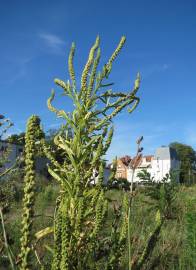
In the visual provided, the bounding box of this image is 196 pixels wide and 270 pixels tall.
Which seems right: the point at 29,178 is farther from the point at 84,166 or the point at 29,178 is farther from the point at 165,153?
the point at 165,153

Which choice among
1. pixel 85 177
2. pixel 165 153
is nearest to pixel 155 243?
pixel 85 177

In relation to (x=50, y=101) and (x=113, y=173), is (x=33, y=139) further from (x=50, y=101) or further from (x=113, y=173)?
(x=50, y=101)

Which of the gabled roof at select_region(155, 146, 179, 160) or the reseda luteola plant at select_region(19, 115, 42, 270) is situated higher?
the gabled roof at select_region(155, 146, 179, 160)

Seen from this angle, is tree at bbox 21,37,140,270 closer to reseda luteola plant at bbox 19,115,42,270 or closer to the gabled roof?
reseda luteola plant at bbox 19,115,42,270

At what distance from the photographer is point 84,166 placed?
2723mm

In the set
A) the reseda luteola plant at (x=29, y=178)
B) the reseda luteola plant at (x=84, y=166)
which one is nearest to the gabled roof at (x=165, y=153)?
the reseda luteola plant at (x=84, y=166)

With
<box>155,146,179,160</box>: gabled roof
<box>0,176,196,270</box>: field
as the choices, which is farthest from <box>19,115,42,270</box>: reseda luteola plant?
<box>155,146,179,160</box>: gabled roof

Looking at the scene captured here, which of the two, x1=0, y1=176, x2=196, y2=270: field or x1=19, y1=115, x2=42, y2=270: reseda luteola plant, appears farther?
x1=0, y1=176, x2=196, y2=270: field

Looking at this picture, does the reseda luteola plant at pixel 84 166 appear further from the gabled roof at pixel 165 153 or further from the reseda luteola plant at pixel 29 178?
the gabled roof at pixel 165 153

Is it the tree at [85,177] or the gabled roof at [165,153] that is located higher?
the gabled roof at [165,153]

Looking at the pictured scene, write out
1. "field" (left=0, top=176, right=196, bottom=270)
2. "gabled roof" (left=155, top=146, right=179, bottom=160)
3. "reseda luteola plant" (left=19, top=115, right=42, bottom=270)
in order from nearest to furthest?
"reseda luteola plant" (left=19, top=115, right=42, bottom=270), "field" (left=0, top=176, right=196, bottom=270), "gabled roof" (left=155, top=146, right=179, bottom=160)

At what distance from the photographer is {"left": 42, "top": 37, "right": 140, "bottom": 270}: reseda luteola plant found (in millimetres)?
2092

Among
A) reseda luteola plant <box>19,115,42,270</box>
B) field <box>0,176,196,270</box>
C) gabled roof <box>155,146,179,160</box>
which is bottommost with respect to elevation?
field <box>0,176,196,270</box>

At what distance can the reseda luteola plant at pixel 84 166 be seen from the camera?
2.09 m
